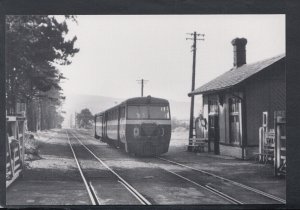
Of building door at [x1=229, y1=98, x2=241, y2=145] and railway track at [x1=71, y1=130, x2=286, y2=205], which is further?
building door at [x1=229, y1=98, x2=241, y2=145]

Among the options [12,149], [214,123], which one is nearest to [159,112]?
[214,123]

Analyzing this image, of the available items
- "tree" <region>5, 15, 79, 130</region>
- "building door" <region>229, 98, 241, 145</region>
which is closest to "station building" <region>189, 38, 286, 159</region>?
"building door" <region>229, 98, 241, 145</region>

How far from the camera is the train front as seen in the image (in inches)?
794

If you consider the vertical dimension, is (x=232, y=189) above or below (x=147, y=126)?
below

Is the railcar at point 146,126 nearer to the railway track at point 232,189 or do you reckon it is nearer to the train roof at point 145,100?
the train roof at point 145,100

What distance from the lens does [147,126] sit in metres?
20.3

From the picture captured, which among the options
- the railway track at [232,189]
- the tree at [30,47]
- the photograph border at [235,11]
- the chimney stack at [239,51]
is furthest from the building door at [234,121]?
the photograph border at [235,11]

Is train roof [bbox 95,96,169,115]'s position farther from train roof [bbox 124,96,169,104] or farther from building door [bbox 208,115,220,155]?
building door [bbox 208,115,220,155]

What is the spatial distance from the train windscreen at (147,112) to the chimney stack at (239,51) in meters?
5.28

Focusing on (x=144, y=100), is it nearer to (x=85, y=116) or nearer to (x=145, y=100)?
(x=145, y=100)

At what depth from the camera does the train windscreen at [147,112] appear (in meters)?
20.4

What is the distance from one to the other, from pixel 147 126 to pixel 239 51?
22.3 feet

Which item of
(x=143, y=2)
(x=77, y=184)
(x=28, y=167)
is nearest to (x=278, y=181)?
(x=77, y=184)

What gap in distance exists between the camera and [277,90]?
18656 millimetres
